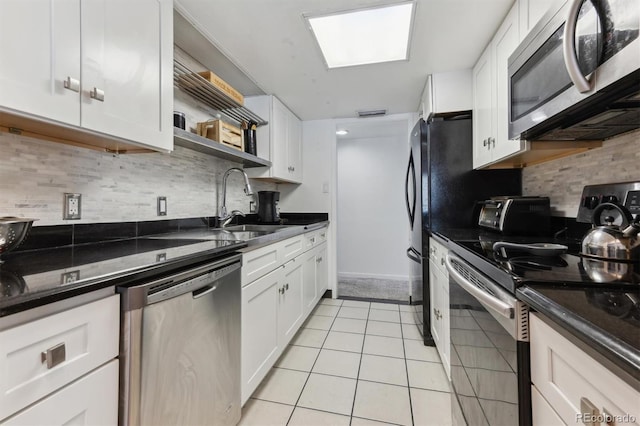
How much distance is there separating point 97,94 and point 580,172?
7.18 ft

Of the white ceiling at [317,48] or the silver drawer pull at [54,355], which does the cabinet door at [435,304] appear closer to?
the white ceiling at [317,48]

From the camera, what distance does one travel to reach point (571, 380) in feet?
1.66

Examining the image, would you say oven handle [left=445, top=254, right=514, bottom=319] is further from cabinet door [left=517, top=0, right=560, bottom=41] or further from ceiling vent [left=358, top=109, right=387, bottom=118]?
ceiling vent [left=358, top=109, right=387, bottom=118]

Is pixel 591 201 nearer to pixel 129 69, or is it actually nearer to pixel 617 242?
pixel 617 242

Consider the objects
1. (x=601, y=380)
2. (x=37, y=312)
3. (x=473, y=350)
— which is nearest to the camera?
(x=601, y=380)

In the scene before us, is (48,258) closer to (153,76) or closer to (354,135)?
(153,76)

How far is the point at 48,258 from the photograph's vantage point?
89cm

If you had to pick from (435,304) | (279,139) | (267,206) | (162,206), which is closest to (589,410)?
(435,304)

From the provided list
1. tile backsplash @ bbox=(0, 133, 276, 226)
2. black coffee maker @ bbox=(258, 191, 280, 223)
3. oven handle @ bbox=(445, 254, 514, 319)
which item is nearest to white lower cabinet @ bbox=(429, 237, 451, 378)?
oven handle @ bbox=(445, 254, 514, 319)

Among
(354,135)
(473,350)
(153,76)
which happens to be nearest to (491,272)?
(473,350)

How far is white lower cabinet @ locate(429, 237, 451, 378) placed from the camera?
1.60 m

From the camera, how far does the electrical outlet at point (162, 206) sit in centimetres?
161

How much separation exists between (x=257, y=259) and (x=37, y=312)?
96cm

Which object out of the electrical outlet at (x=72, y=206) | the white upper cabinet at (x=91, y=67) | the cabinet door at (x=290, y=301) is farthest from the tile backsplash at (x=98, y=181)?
the cabinet door at (x=290, y=301)
